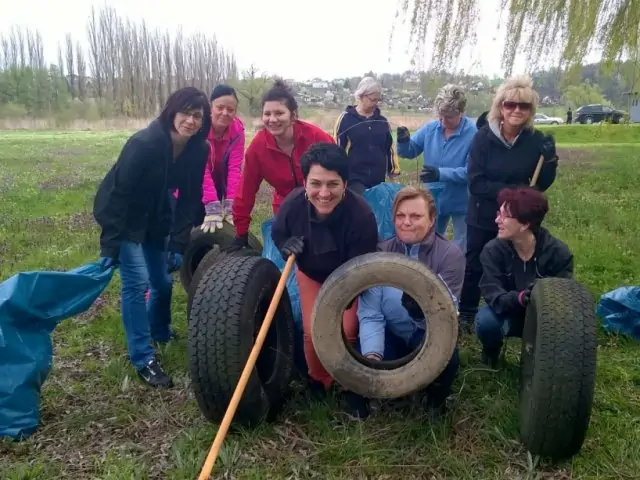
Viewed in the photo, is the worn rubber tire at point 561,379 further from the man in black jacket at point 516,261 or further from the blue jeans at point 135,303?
the blue jeans at point 135,303

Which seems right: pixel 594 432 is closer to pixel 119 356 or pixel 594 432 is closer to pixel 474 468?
pixel 474 468

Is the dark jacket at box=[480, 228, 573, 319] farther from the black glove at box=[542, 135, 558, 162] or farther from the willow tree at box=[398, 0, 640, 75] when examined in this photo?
the willow tree at box=[398, 0, 640, 75]

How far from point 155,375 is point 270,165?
161cm

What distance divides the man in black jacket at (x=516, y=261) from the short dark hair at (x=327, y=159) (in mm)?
1005

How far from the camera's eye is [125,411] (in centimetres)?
370

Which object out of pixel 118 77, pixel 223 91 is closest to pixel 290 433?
pixel 223 91

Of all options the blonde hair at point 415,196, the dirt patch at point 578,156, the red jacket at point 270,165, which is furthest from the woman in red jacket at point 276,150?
the dirt patch at point 578,156

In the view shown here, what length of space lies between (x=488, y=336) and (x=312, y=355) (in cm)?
111

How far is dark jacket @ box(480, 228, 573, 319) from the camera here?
375 centimetres

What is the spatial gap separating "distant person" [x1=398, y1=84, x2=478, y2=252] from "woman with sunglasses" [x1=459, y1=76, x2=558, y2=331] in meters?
0.56

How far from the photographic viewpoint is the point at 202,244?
5258 mm

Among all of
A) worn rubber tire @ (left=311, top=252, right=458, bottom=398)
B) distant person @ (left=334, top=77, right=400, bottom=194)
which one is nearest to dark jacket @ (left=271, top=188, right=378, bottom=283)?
worn rubber tire @ (left=311, top=252, right=458, bottom=398)

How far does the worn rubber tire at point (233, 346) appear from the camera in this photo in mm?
3207

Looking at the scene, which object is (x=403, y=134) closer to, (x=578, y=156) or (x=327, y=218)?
(x=327, y=218)
